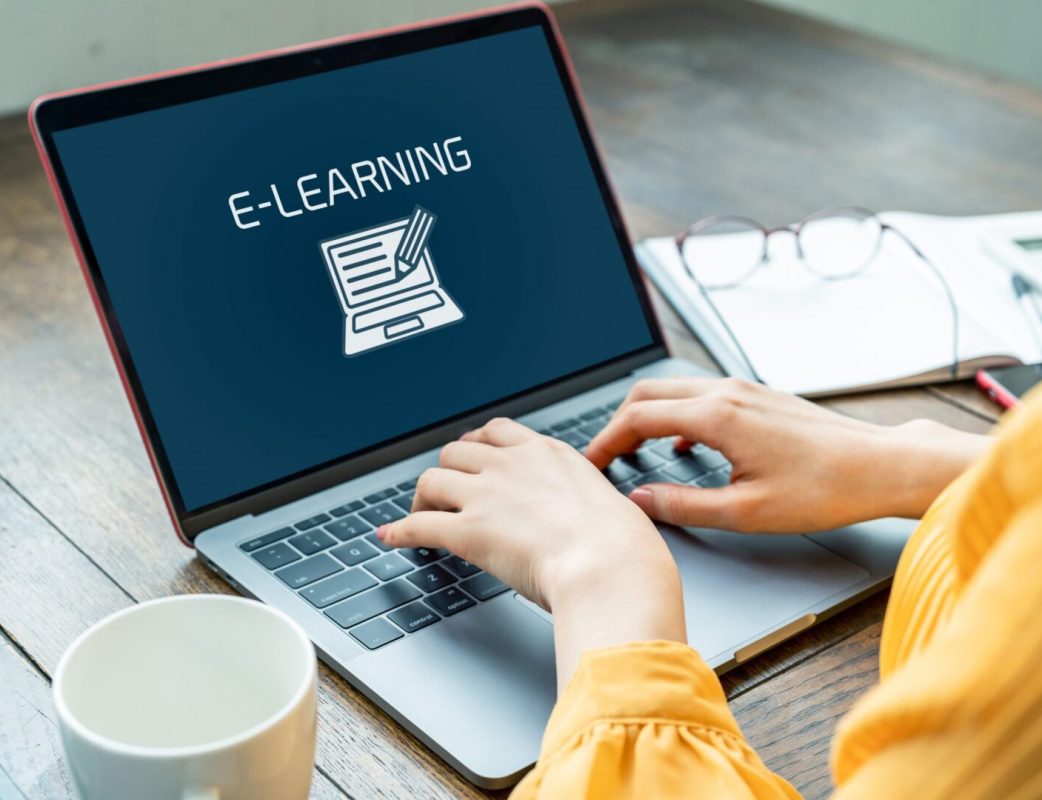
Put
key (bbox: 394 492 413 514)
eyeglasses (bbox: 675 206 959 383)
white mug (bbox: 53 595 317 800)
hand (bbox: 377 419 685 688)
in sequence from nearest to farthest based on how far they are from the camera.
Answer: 1. white mug (bbox: 53 595 317 800)
2. hand (bbox: 377 419 685 688)
3. key (bbox: 394 492 413 514)
4. eyeglasses (bbox: 675 206 959 383)

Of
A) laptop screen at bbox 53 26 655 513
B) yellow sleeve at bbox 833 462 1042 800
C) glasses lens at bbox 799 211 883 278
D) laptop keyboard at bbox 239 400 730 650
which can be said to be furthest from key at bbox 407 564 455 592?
glasses lens at bbox 799 211 883 278

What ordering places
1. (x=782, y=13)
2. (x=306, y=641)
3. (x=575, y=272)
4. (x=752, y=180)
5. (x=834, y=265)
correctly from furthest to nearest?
(x=782, y=13) < (x=752, y=180) < (x=834, y=265) < (x=575, y=272) < (x=306, y=641)

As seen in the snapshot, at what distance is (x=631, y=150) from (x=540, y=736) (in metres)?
0.97

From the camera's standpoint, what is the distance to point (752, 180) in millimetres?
1366

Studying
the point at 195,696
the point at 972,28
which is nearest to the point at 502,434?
the point at 195,696

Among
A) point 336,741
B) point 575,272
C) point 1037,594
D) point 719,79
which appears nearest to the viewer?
point 1037,594

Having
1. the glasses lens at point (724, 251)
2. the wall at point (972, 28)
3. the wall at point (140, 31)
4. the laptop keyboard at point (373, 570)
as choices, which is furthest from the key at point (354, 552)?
the wall at point (972, 28)

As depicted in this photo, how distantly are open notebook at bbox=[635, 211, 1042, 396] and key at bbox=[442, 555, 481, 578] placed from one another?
0.36 m

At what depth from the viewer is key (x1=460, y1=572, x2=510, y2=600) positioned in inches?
27.5

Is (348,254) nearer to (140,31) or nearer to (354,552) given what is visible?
(354,552)

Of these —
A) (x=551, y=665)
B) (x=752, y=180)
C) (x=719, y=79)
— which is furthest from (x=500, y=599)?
(x=719, y=79)

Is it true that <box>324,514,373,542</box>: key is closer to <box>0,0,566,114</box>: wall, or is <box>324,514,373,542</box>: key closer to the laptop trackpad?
the laptop trackpad

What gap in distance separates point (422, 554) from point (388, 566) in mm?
22

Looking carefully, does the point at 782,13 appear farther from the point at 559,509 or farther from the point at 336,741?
the point at 336,741
